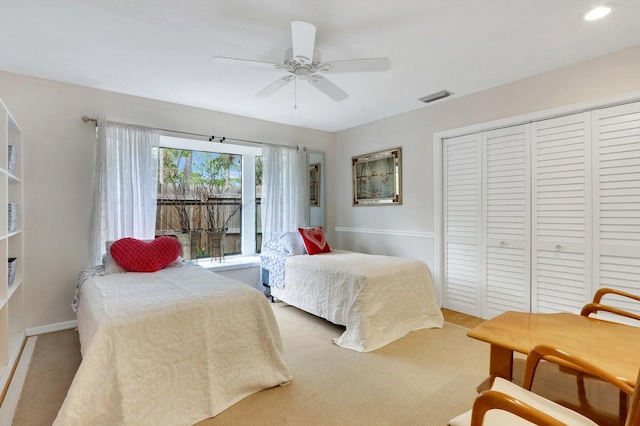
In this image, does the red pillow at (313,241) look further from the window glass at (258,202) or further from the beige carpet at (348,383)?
the beige carpet at (348,383)

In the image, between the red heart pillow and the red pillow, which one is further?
the red pillow

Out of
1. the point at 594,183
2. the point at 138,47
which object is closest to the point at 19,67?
the point at 138,47

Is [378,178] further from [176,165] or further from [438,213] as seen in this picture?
[176,165]

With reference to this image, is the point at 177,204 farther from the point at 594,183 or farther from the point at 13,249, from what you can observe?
the point at 594,183

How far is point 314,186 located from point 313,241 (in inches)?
50.8

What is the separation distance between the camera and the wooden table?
1222 millimetres

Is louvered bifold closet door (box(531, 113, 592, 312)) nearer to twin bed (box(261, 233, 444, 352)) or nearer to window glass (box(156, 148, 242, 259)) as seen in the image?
twin bed (box(261, 233, 444, 352))

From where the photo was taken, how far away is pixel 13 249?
2.77 metres

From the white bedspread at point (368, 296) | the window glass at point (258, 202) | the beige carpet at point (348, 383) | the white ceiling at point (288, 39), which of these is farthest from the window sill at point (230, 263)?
the white ceiling at point (288, 39)

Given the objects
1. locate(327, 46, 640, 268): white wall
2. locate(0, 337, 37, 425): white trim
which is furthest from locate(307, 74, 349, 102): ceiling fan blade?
locate(0, 337, 37, 425): white trim

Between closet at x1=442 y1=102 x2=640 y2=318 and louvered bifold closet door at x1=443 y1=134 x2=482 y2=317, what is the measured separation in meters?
0.01

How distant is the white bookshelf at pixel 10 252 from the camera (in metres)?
2.17

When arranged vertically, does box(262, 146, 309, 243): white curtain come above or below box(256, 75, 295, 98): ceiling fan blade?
below

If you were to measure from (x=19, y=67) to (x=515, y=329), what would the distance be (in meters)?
4.14
